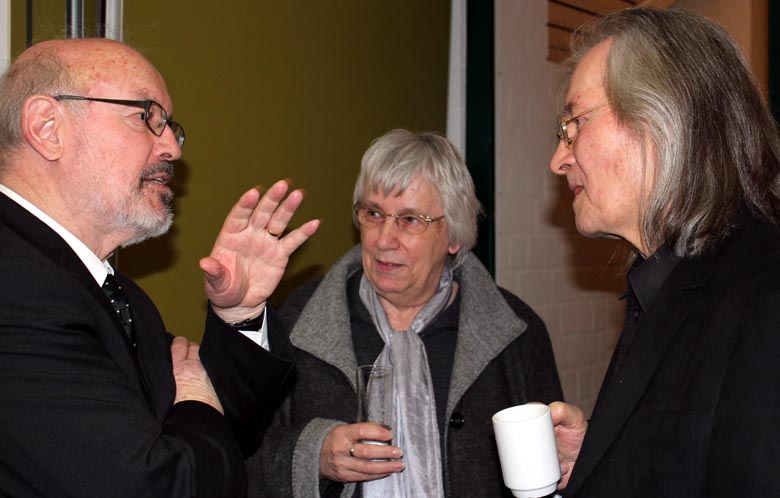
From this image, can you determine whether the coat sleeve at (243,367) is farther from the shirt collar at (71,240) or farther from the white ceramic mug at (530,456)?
the white ceramic mug at (530,456)

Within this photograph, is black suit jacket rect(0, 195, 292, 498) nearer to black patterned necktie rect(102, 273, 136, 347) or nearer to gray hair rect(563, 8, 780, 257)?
black patterned necktie rect(102, 273, 136, 347)

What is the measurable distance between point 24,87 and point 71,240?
1.19ft

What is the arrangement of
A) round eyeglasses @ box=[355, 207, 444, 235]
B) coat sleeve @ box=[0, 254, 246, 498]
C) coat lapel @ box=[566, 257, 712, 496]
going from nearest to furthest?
coat sleeve @ box=[0, 254, 246, 498]
coat lapel @ box=[566, 257, 712, 496]
round eyeglasses @ box=[355, 207, 444, 235]

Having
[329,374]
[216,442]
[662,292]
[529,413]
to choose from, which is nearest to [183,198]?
[329,374]

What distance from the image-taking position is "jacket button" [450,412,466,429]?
204cm

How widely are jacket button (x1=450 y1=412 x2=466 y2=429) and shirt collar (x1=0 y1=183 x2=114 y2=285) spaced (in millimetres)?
1117

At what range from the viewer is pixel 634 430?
117cm

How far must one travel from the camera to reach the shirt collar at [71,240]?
138cm

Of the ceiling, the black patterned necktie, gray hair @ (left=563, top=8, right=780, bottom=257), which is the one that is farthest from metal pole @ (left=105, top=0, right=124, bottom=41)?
the ceiling

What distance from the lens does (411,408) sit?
202cm

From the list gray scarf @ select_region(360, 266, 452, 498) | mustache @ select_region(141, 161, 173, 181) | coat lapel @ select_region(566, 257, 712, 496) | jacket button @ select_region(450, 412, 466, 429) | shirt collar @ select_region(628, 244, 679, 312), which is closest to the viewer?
coat lapel @ select_region(566, 257, 712, 496)

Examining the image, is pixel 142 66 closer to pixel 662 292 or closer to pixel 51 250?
pixel 51 250

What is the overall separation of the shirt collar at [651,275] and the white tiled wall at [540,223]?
79.2 inches

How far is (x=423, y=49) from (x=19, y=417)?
8.47ft
